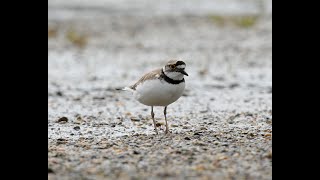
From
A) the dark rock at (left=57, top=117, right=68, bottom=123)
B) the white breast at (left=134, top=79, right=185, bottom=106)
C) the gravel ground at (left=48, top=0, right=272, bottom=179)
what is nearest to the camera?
the gravel ground at (left=48, top=0, right=272, bottom=179)

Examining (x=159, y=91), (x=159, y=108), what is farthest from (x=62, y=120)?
(x=159, y=91)

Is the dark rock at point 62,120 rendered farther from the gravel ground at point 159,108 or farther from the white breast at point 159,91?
the white breast at point 159,91

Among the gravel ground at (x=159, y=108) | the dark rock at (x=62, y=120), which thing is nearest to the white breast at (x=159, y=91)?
the gravel ground at (x=159, y=108)

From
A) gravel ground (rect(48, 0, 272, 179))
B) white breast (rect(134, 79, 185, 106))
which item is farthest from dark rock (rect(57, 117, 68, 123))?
white breast (rect(134, 79, 185, 106))

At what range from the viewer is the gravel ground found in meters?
6.47

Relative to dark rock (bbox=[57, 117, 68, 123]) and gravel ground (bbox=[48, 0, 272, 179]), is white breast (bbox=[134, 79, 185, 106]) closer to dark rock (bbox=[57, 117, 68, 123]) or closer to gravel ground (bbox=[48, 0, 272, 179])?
gravel ground (bbox=[48, 0, 272, 179])

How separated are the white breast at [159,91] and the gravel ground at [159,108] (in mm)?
443

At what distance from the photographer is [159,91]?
793cm

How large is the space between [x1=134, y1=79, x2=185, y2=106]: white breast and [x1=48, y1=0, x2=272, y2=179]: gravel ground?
0.44 m

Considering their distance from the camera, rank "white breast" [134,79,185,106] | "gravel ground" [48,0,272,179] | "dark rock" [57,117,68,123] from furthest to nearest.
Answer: "dark rock" [57,117,68,123], "white breast" [134,79,185,106], "gravel ground" [48,0,272,179]
